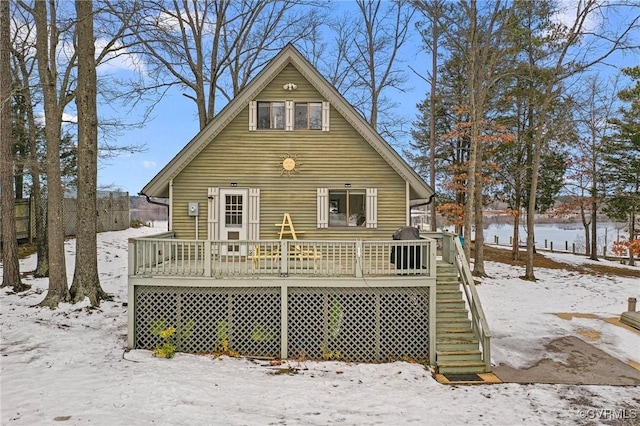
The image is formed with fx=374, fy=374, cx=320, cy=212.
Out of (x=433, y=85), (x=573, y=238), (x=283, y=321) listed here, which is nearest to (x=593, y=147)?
(x=433, y=85)

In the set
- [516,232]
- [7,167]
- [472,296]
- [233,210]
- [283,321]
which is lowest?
[283,321]

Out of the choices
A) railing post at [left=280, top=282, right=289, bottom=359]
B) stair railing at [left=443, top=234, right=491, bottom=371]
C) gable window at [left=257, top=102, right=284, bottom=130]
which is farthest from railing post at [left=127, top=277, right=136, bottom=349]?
stair railing at [left=443, top=234, right=491, bottom=371]

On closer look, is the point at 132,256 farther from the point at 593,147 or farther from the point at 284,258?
the point at 593,147

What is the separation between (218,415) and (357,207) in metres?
6.70

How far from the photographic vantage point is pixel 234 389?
623 centimetres

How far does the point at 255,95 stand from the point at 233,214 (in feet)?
11.2

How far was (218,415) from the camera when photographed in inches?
208

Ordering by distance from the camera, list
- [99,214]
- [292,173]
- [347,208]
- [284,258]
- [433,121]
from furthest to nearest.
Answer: [99,214]
[433,121]
[347,208]
[292,173]
[284,258]

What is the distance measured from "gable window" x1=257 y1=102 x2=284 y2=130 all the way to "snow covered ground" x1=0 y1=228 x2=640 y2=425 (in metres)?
6.27

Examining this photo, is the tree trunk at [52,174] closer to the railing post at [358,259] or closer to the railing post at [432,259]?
the railing post at [358,259]

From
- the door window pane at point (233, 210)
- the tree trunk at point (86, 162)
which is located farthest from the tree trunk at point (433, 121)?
the tree trunk at point (86, 162)

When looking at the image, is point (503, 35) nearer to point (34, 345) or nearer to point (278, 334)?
point (278, 334)

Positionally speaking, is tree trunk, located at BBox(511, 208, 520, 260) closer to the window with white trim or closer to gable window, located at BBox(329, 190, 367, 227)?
gable window, located at BBox(329, 190, 367, 227)

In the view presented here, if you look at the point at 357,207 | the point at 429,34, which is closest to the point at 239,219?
the point at 357,207
